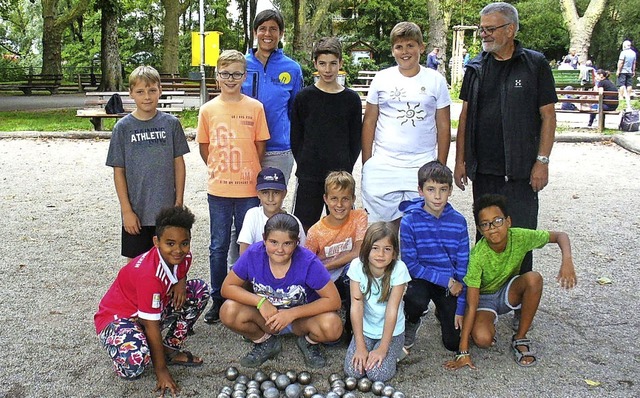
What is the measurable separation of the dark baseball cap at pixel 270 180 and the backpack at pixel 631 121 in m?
13.5

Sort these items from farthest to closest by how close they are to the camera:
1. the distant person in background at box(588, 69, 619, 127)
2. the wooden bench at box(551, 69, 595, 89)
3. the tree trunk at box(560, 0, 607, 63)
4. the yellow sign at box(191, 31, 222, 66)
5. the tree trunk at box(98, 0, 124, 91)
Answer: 1. the tree trunk at box(560, 0, 607, 63)
2. the wooden bench at box(551, 69, 595, 89)
3. the tree trunk at box(98, 0, 124, 91)
4. the yellow sign at box(191, 31, 222, 66)
5. the distant person in background at box(588, 69, 619, 127)

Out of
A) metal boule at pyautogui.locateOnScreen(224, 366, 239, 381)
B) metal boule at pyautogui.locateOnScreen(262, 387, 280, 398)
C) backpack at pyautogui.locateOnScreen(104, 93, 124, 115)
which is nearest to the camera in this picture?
metal boule at pyautogui.locateOnScreen(262, 387, 280, 398)

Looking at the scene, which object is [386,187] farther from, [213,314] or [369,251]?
[213,314]

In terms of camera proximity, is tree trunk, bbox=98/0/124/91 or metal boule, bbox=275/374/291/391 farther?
tree trunk, bbox=98/0/124/91

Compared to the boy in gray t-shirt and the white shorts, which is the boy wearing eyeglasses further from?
the white shorts

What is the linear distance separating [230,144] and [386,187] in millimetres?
1221

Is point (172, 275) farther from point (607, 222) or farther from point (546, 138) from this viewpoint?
point (607, 222)

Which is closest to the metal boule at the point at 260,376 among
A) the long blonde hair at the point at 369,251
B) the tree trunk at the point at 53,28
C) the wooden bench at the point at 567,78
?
the long blonde hair at the point at 369,251

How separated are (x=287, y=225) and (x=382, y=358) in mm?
1014

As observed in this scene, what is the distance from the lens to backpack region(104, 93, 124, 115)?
14.2m

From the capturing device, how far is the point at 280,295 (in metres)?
4.21

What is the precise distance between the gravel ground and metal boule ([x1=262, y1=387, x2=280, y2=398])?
0.32 m

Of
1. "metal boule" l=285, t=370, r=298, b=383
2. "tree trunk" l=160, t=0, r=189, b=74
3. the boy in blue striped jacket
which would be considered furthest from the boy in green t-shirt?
"tree trunk" l=160, t=0, r=189, b=74

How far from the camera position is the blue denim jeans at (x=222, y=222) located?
15.7 ft
